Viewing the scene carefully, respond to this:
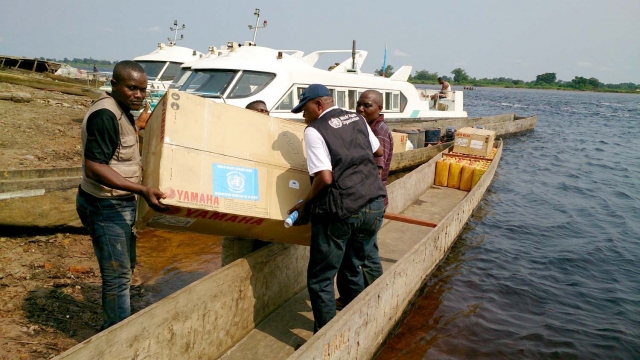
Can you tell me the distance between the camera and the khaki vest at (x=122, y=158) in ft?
9.17

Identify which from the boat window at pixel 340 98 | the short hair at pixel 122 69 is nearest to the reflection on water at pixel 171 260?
the short hair at pixel 122 69

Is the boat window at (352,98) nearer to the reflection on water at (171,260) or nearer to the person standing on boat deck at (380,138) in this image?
the reflection on water at (171,260)

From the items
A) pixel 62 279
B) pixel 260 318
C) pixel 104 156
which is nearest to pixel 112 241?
pixel 104 156

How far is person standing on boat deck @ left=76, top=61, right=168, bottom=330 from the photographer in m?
2.67

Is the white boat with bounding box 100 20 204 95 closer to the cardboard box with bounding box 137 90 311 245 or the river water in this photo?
the river water

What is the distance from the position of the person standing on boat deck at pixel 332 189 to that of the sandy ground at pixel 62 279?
2.16 meters

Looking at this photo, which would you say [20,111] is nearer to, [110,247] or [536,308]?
[110,247]

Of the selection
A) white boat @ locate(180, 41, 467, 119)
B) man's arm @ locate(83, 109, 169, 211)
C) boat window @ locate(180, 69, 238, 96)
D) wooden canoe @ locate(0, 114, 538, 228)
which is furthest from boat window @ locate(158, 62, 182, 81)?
man's arm @ locate(83, 109, 169, 211)

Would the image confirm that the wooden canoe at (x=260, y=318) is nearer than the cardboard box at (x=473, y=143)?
Yes

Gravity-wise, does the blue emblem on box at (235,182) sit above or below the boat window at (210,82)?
below

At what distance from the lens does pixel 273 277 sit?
4.16 meters

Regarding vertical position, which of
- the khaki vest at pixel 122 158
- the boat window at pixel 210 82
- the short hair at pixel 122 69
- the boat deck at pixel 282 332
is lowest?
the boat deck at pixel 282 332

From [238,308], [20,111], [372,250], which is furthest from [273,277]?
[20,111]

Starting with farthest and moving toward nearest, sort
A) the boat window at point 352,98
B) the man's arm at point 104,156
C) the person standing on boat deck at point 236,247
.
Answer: the boat window at point 352,98 < the person standing on boat deck at point 236,247 < the man's arm at point 104,156
